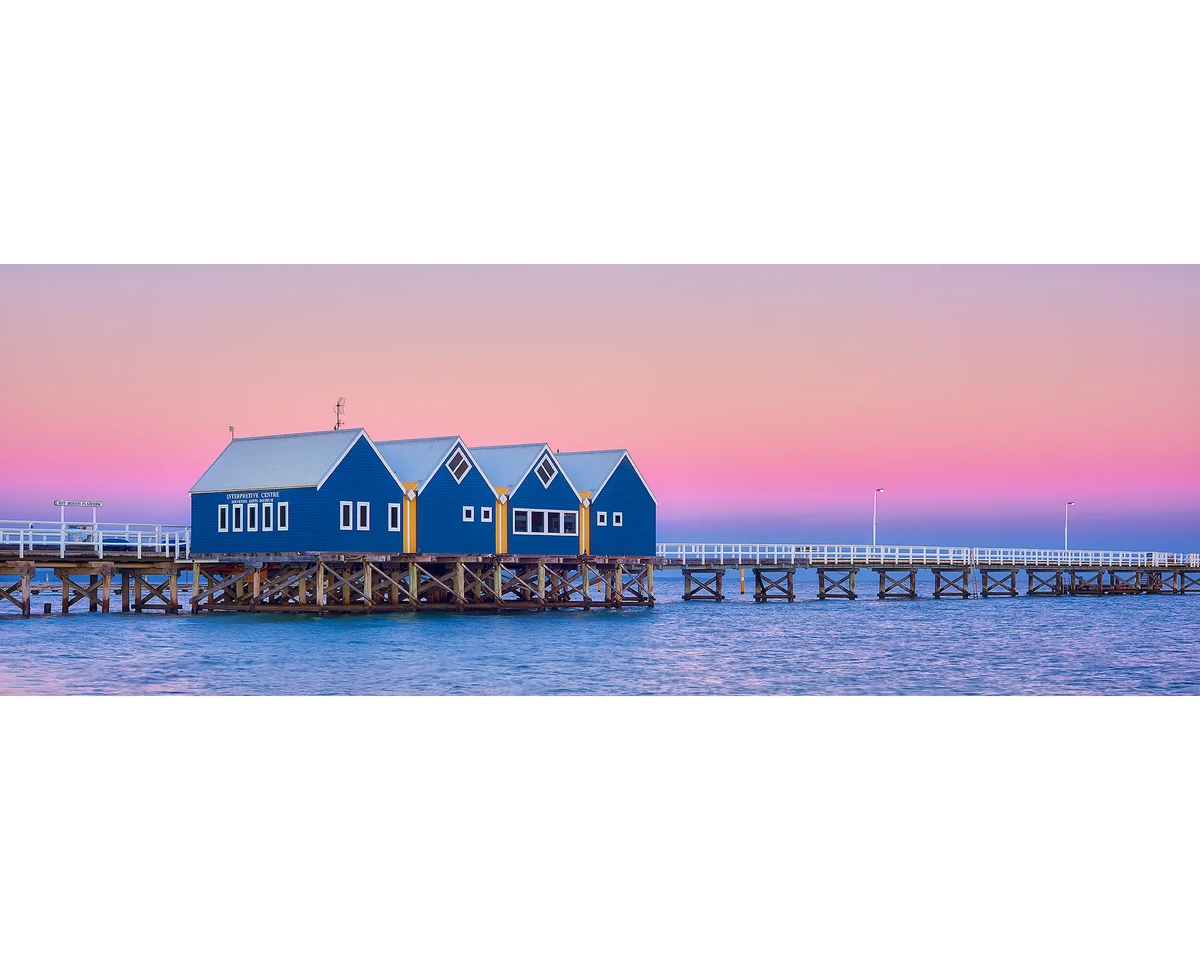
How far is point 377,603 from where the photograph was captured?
140 feet

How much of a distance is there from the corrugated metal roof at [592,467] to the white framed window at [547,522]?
1.43 metres

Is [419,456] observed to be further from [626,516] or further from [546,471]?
[626,516]

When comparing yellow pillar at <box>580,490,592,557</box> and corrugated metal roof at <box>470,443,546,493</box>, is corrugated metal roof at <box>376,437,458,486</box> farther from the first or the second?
yellow pillar at <box>580,490,592,557</box>

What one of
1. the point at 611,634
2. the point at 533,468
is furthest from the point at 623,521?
the point at 611,634

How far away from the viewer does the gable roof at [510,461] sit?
152ft

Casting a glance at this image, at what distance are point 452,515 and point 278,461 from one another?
598 cm

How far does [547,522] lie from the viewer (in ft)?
157

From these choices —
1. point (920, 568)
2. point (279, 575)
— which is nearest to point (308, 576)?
point (279, 575)

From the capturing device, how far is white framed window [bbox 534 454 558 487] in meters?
47.1
